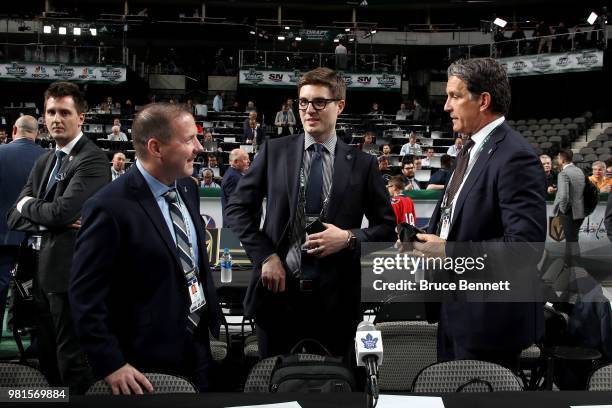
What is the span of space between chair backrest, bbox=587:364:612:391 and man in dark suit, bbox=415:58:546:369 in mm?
235

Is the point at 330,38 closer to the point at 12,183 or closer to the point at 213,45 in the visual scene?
the point at 213,45

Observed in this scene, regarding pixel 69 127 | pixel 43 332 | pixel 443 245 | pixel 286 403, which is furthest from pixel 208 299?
pixel 43 332

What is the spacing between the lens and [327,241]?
2.61 metres

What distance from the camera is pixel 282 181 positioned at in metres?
2.78

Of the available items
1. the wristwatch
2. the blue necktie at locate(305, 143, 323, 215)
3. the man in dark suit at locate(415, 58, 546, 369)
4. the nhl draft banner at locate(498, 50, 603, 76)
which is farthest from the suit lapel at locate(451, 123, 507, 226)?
the nhl draft banner at locate(498, 50, 603, 76)

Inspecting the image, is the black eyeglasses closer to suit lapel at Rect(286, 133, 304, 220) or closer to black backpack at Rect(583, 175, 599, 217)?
suit lapel at Rect(286, 133, 304, 220)

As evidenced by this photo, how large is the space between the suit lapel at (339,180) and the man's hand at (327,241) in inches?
5.3

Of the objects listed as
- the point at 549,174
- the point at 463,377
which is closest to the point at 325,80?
the point at 463,377

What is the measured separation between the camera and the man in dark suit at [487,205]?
2.30 meters

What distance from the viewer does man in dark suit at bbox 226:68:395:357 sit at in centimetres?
273

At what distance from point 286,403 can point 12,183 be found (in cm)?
316

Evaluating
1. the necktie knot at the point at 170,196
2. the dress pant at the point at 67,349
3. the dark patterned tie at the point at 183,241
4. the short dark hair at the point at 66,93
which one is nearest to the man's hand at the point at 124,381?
the dark patterned tie at the point at 183,241

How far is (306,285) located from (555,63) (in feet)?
62.7

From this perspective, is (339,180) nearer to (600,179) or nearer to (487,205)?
(487,205)
